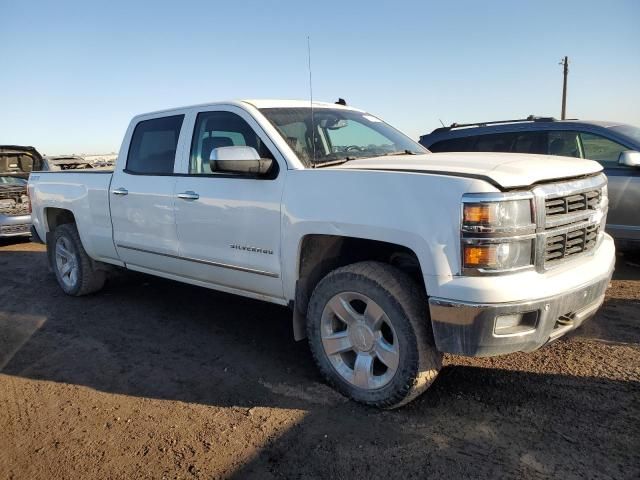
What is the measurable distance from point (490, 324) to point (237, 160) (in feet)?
6.18

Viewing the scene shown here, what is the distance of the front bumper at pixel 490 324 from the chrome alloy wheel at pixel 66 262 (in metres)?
4.64

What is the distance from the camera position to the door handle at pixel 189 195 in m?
4.10

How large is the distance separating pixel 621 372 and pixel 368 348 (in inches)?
69.0

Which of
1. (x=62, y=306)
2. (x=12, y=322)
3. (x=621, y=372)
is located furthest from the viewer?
(x=62, y=306)

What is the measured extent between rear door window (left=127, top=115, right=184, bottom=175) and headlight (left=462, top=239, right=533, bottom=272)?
280 centimetres

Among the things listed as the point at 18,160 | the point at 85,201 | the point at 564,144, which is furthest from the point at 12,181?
the point at 564,144

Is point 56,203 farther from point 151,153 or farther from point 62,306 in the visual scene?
point 151,153

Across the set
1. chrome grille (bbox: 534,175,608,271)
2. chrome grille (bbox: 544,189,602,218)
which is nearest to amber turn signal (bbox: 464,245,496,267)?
chrome grille (bbox: 534,175,608,271)

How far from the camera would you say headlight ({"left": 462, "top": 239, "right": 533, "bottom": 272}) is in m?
2.65

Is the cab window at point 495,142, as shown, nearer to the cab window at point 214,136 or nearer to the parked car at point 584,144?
the parked car at point 584,144

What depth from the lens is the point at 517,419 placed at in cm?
297

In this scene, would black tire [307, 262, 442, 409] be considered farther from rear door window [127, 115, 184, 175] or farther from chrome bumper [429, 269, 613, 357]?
rear door window [127, 115, 184, 175]

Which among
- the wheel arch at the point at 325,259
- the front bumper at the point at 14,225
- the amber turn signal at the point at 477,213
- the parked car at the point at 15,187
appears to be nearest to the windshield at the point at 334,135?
the wheel arch at the point at 325,259

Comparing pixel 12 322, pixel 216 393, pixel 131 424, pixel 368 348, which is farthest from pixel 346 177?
pixel 12 322
